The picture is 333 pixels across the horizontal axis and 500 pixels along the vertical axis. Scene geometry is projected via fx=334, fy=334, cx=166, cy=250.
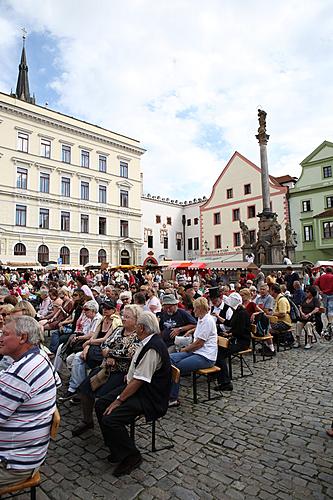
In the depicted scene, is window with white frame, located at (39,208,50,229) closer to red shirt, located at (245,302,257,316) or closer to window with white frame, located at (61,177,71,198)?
window with white frame, located at (61,177,71,198)

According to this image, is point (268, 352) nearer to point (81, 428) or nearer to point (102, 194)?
point (81, 428)

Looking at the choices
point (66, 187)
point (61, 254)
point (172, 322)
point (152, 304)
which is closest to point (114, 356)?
point (172, 322)

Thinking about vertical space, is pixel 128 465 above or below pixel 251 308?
below

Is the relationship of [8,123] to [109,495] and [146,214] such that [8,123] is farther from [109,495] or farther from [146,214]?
[109,495]

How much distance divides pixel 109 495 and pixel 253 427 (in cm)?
211

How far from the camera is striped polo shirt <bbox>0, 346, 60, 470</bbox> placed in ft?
8.29

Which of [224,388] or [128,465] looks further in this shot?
[224,388]

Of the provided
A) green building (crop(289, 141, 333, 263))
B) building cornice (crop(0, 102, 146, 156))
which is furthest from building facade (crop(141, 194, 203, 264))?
green building (crop(289, 141, 333, 263))

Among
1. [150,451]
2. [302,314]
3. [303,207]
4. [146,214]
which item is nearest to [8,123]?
[146,214]

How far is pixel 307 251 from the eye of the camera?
120 feet

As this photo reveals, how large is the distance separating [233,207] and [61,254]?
73.6 feet

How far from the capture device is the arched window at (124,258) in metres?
42.2

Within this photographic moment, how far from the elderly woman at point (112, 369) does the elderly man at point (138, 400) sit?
0.52m

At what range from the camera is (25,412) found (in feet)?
8.55
